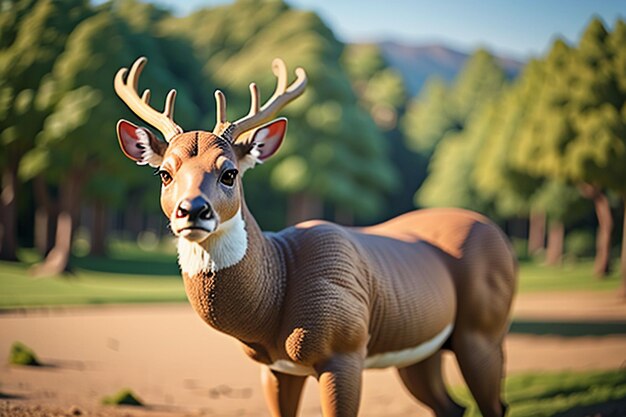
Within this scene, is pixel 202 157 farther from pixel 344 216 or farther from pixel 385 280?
pixel 344 216

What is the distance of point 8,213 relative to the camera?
24.2 feet

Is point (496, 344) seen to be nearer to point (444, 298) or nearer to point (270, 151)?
point (444, 298)

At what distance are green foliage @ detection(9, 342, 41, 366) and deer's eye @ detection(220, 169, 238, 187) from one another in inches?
138

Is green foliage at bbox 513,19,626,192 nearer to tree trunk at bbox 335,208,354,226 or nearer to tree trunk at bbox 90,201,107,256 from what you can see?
tree trunk at bbox 335,208,354,226

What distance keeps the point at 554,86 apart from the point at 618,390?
19.6 ft

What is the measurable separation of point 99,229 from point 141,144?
744 centimetres

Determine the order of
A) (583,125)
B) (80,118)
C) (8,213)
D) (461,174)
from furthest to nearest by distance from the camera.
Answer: (461,174)
(583,125)
(80,118)
(8,213)

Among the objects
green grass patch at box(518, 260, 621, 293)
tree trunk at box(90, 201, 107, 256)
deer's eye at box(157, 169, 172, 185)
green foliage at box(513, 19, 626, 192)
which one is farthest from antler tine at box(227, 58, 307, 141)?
green grass patch at box(518, 260, 621, 293)

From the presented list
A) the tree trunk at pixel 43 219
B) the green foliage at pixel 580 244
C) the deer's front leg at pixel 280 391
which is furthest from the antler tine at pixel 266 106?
the green foliage at pixel 580 244

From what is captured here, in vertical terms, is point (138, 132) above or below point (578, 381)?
above

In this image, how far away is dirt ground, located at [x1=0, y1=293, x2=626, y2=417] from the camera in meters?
5.37

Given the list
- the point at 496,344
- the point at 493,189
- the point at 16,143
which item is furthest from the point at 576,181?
the point at 16,143

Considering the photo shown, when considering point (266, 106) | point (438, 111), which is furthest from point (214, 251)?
point (438, 111)

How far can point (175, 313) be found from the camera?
9375mm
